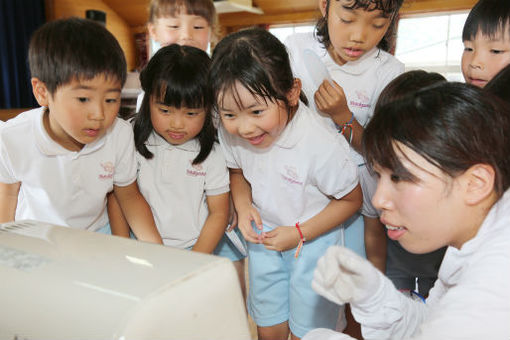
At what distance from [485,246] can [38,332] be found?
0.65 metres

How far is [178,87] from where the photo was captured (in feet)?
3.99

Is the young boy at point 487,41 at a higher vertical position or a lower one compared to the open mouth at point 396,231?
higher

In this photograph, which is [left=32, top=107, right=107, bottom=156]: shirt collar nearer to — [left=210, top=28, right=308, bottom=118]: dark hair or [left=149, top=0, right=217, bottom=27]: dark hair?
[left=210, top=28, right=308, bottom=118]: dark hair

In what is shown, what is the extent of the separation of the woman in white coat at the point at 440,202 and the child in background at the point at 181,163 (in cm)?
58

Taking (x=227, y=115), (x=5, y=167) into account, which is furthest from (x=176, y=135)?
(x=5, y=167)

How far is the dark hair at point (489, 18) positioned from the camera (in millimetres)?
1176

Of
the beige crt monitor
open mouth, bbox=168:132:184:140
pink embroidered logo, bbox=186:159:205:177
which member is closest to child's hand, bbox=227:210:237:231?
pink embroidered logo, bbox=186:159:205:177

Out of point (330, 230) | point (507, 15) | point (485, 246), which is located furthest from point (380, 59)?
point (485, 246)

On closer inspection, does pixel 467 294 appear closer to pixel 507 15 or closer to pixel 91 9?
pixel 507 15

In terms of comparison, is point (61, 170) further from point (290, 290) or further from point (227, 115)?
point (290, 290)

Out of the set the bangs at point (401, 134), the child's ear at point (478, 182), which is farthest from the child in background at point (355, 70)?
the child's ear at point (478, 182)

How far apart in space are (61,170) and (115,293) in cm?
72

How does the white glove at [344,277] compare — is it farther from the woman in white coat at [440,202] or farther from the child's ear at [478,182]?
the child's ear at [478,182]

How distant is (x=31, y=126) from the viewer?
1116mm
